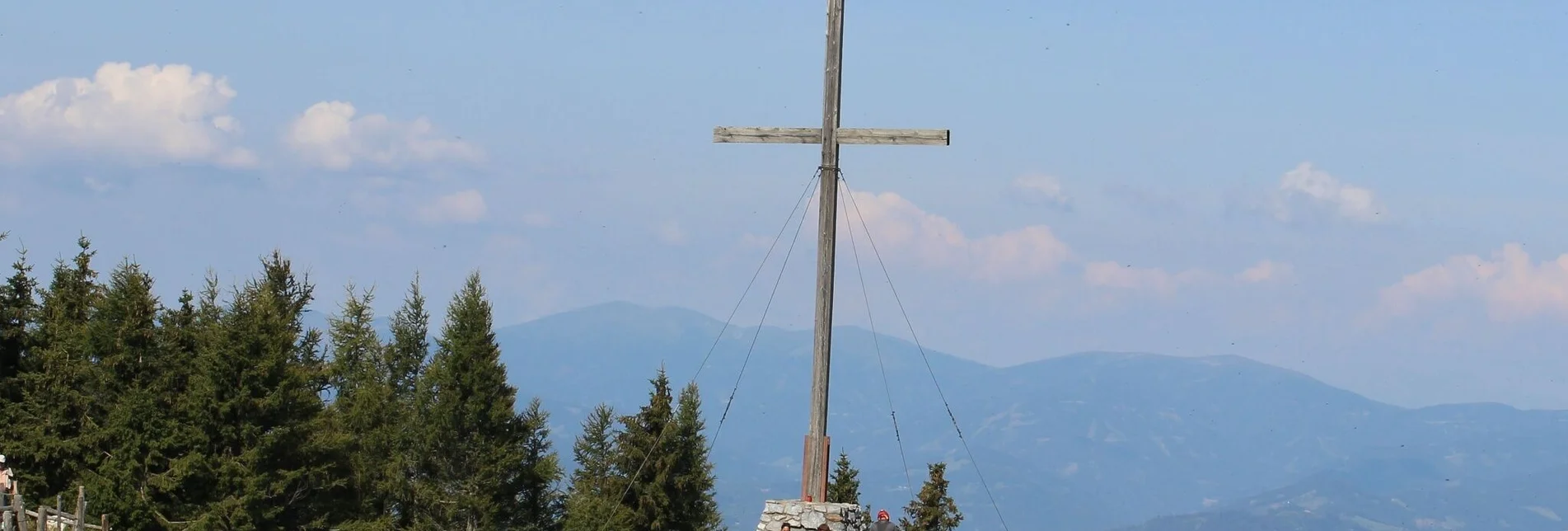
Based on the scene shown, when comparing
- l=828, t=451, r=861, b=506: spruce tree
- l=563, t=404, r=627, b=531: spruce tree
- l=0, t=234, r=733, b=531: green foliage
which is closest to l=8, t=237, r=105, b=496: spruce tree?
l=0, t=234, r=733, b=531: green foliage

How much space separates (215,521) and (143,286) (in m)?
6.42

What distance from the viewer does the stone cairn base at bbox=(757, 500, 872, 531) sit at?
73.7 feet

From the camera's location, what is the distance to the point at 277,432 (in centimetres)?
3278

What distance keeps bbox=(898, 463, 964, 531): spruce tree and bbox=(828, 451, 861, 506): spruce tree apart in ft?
5.38

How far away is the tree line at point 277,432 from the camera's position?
3247 cm

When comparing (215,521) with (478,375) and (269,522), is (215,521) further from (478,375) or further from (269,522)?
(478,375)

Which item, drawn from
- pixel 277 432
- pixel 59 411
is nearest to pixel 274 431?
pixel 277 432

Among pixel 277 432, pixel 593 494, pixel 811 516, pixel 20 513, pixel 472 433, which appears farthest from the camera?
pixel 593 494

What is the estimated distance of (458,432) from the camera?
1527 inches

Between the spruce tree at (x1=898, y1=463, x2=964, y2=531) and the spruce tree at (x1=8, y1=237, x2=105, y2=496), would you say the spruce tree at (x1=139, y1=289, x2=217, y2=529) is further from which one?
the spruce tree at (x1=898, y1=463, x2=964, y2=531)

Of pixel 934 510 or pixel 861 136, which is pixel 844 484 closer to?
pixel 934 510

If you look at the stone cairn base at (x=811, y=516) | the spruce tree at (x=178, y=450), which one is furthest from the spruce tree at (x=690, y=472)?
the stone cairn base at (x=811, y=516)

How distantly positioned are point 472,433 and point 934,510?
44.0 ft

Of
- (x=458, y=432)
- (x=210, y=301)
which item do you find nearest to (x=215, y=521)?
(x=458, y=432)
